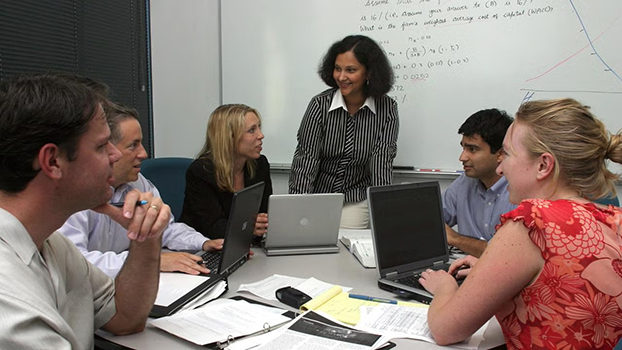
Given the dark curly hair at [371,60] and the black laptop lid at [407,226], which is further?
the dark curly hair at [371,60]

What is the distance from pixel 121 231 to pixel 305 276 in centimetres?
75

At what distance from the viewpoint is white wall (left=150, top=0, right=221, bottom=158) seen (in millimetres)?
3635

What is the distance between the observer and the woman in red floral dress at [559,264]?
117cm

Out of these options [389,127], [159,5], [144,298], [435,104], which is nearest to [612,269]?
[144,298]

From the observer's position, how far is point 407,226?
70.4 inches

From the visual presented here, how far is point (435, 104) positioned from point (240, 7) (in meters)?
1.49

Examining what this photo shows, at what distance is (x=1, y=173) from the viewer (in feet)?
3.21

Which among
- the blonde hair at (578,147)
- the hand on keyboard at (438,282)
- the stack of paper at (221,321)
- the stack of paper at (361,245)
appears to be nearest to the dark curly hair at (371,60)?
the stack of paper at (361,245)

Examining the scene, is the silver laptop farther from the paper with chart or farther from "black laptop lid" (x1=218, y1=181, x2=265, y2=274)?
the paper with chart

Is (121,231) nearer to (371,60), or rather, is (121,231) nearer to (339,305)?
(339,305)

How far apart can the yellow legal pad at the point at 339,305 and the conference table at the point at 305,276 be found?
0.09 m

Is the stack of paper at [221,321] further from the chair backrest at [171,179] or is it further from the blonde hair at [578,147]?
the chair backrest at [171,179]

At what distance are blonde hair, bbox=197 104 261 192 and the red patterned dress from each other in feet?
5.18

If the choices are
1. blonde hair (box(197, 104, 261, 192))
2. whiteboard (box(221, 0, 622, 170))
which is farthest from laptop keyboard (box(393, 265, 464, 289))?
whiteboard (box(221, 0, 622, 170))
